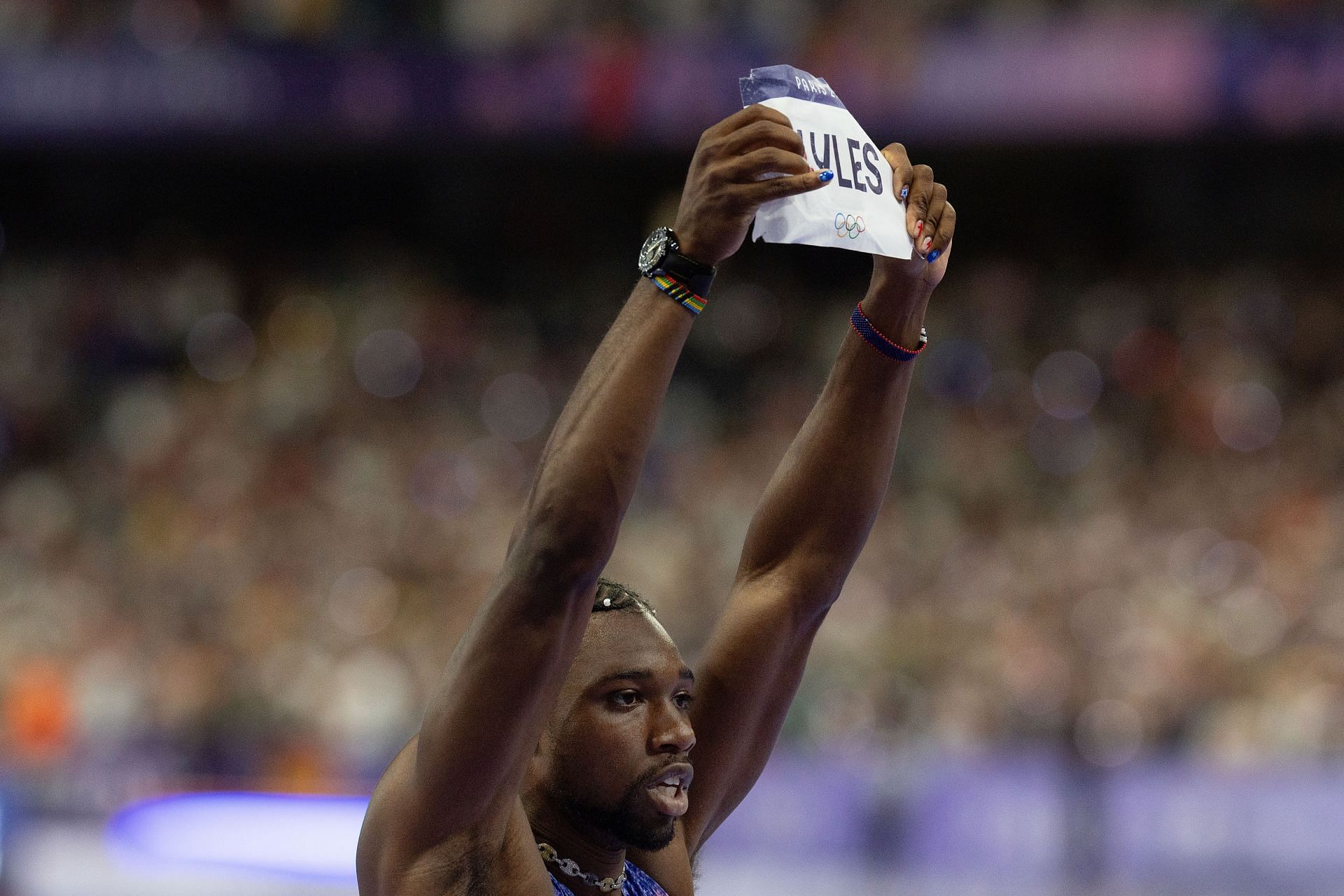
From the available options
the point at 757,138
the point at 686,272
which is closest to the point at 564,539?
the point at 686,272

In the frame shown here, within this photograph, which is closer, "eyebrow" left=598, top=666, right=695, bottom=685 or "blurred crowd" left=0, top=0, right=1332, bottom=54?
"eyebrow" left=598, top=666, right=695, bottom=685

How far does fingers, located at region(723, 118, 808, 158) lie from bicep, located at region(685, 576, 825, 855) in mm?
1047

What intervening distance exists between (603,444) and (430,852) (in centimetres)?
64

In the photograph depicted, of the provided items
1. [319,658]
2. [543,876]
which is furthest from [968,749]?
[543,876]

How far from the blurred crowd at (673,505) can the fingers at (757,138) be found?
20.5 feet

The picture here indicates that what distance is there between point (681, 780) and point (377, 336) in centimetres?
1112

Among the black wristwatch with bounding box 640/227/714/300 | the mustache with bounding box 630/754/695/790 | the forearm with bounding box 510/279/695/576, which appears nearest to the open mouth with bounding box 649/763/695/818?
the mustache with bounding box 630/754/695/790

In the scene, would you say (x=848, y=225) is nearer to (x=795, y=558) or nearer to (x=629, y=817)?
(x=795, y=558)

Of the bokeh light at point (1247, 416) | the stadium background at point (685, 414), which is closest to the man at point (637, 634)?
the stadium background at point (685, 414)

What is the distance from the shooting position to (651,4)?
1312 cm

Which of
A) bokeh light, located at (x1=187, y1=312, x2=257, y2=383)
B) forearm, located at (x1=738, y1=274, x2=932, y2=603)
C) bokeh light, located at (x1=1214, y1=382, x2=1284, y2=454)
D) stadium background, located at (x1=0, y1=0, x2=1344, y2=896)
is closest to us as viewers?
forearm, located at (x1=738, y1=274, x2=932, y2=603)

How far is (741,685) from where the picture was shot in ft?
10.3

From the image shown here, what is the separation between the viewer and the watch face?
2387 mm

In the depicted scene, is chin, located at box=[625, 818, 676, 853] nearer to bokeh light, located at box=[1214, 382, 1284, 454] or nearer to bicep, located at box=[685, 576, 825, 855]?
bicep, located at box=[685, 576, 825, 855]
